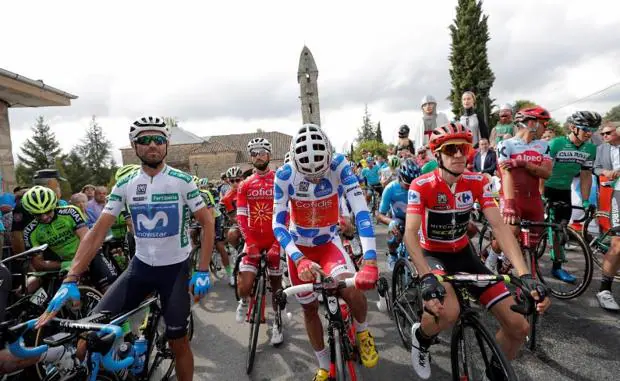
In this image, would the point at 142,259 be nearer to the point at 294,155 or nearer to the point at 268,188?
the point at 294,155

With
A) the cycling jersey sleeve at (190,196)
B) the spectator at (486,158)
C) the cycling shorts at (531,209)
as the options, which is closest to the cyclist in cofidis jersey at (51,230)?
the cycling jersey sleeve at (190,196)

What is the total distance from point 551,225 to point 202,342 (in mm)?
4933

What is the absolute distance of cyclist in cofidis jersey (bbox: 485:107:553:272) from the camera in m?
4.44

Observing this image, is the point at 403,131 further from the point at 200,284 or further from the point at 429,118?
the point at 200,284

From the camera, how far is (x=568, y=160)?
197 inches

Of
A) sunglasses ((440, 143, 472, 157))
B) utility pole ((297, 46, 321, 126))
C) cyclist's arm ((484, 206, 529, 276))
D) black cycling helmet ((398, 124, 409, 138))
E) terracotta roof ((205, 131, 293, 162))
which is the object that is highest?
utility pole ((297, 46, 321, 126))

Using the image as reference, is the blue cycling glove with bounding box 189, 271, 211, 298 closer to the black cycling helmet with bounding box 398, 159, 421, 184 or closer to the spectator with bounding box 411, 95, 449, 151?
the black cycling helmet with bounding box 398, 159, 421, 184

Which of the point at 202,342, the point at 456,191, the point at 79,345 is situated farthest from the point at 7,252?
the point at 456,191

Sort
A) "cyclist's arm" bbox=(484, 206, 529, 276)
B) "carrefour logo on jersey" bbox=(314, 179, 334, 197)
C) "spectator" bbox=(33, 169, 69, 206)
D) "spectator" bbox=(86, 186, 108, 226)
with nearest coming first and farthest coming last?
"cyclist's arm" bbox=(484, 206, 529, 276) → "carrefour logo on jersey" bbox=(314, 179, 334, 197) → "spectator" bbox=(33, 169, 69, 206) → "spectator" bbox=(86, 186, 108, 226)

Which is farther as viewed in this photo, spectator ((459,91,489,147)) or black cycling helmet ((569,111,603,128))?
spectator ((459,91,489,147))

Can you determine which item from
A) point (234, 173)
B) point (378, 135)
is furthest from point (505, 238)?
point (378, 135)

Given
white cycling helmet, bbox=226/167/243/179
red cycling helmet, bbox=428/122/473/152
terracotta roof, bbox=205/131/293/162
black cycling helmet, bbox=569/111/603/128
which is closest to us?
red cycling helmet, bbox=428/122/473/152

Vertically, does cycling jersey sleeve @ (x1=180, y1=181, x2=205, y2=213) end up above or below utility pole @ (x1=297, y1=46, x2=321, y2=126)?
below

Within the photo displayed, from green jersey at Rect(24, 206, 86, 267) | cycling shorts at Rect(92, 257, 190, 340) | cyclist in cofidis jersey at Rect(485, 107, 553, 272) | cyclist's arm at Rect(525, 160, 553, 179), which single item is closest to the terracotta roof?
green jersey at Rect(24, 206, 86, 267)
